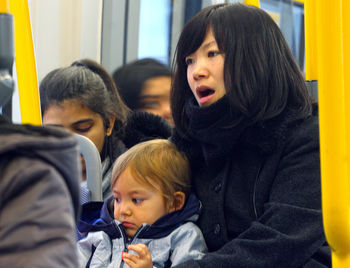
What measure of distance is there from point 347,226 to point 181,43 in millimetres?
613

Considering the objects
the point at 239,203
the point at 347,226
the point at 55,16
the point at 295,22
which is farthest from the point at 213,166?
the point at 295,22

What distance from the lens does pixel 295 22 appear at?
3709mm

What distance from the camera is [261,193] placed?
1.23 m

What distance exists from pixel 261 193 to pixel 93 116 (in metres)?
0.73

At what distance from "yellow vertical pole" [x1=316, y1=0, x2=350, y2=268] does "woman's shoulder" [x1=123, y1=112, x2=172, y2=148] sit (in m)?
0.92

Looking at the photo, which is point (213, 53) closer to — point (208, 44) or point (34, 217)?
point (208, 44)

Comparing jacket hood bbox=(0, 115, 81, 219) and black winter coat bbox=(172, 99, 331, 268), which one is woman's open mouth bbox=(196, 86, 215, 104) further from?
jacket hood bbox=(0, 115, 81, 219)

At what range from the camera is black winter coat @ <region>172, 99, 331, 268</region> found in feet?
3.76

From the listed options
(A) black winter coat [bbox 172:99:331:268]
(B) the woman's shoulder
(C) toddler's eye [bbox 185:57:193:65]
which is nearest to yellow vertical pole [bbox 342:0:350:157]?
(A) black winter coat [bbox 172:99:331:268]

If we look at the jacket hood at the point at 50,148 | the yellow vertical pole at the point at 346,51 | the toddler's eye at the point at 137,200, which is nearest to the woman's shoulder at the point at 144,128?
the toddler's eye at the point at 137,200

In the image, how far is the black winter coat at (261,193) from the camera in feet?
3.76

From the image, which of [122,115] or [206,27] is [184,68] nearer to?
[206,27]

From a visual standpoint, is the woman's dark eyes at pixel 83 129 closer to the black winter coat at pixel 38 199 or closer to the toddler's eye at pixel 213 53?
the toddler's eye at pixel 213 53

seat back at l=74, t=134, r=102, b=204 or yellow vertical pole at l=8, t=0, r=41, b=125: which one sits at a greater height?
yellow vertical pole at l=8, t=0, r=41, b=125
